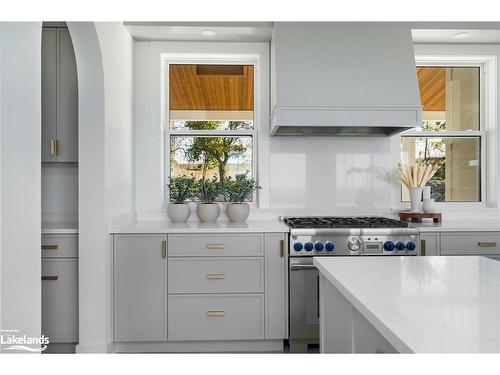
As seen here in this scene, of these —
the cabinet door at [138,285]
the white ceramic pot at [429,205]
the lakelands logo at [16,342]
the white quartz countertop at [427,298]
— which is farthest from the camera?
the white ceramic pot at [429,205]

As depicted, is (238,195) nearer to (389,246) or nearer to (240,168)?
(240,168)

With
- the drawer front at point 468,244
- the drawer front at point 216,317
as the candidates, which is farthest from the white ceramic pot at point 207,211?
the drawer front at point 468,244

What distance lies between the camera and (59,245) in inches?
100

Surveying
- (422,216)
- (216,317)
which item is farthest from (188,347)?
(422,216)

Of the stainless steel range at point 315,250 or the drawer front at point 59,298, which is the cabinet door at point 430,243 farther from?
the drawer front at point 59,298

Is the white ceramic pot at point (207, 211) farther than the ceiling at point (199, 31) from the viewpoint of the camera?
Yes

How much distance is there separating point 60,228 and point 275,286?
1529 millimetres

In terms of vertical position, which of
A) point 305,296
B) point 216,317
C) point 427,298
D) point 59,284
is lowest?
point 216,317

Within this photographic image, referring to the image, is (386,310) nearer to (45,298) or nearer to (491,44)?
(45,298)

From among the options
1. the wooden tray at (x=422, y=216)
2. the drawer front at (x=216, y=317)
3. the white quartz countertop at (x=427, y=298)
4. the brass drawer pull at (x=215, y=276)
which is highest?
the wooden tray at (x=422, y=216)

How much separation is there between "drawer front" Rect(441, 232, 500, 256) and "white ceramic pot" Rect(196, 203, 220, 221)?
173cm

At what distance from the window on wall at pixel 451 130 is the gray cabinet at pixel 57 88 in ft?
9.32

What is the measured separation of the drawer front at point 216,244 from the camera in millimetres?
2637

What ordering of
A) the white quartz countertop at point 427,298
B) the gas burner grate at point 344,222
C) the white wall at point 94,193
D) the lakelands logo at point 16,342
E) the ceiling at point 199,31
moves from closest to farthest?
the white quartz countertop at point 427,298, the lakelands logo at point 16,342, the white wall at point 94,193, the gas burner grate at point 344,222, the ceiling at point 199,31
